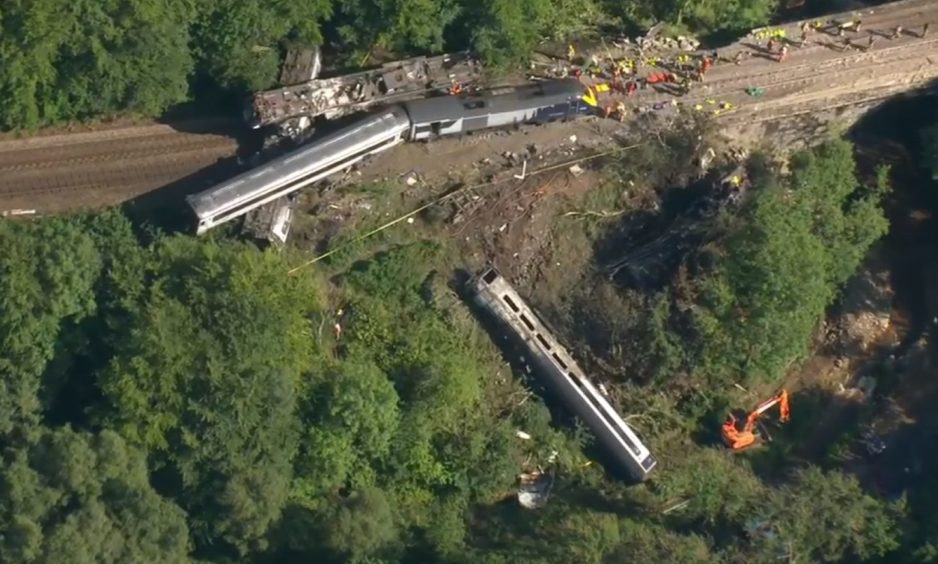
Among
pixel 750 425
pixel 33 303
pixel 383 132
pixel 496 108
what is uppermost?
pixel 496 108

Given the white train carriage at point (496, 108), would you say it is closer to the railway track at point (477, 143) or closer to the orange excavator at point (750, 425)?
the railway track at point (477, 143)

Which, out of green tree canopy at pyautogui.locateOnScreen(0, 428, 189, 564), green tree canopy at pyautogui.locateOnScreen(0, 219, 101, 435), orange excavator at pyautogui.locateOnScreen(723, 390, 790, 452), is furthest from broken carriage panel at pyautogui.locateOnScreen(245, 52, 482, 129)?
orange excavator at pyautogui.locateOnScreen(723, 390, 790, 452)

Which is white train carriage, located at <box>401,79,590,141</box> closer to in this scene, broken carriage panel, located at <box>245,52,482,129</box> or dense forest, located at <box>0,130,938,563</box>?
broken carriage panel, located at <box>245,52,482,129</box>

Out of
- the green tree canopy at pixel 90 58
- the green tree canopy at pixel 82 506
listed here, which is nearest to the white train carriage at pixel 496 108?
the green tree canopy at pixel 90 58

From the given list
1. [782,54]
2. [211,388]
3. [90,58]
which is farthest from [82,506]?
[782,54]

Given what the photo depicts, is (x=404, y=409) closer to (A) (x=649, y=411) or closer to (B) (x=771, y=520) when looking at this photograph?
(A) (x=649, y=411)

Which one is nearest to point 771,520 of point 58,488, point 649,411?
point 649,411

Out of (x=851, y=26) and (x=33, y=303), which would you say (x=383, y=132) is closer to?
(x=33, y=303)
